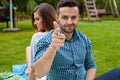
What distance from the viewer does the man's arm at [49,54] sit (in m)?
2.28

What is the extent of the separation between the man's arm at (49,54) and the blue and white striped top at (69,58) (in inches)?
6.7

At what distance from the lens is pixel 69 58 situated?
274cm

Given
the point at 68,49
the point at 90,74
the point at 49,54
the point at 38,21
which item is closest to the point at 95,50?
the point at 38,21

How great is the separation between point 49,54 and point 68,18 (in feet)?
1.39

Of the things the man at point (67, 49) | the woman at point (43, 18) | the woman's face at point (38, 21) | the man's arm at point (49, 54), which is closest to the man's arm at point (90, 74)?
the man at point (67, 49)

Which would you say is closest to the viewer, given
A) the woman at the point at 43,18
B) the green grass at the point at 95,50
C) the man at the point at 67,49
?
the man at the point at 67,49

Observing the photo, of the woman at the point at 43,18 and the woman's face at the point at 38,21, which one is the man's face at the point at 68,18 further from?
the woman's face at the point at 38,21

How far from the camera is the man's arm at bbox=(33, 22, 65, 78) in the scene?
2.28 m

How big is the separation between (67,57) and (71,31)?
211mm

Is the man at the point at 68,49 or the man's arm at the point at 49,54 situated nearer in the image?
the man's arm at the point at 49,54

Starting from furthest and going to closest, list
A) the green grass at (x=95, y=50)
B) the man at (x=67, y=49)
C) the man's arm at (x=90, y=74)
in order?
1. the green grass at (x=95, y=50)
2. the man's arm at (x=90, y=74)
3. the man at (x=67, y=49)

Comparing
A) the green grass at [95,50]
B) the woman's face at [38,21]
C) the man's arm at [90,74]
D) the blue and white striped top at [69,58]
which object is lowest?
the green grass at [95,50]

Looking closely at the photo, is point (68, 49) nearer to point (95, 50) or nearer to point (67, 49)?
point (67, 49)

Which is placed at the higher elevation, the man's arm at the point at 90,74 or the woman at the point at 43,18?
the woman at the point at 43,18
